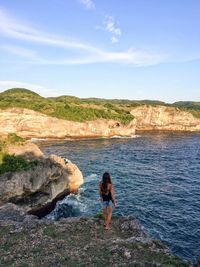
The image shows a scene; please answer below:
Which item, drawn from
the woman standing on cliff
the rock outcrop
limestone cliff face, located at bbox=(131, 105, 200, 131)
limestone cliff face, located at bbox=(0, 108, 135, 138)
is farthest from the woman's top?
limestone cliff face, located at bbox=(131, 105, 200, 131)

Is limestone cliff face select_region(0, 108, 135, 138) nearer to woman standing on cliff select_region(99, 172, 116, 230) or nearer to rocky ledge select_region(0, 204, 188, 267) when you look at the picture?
rocky ledge select_region(0, 204, 188, 267)

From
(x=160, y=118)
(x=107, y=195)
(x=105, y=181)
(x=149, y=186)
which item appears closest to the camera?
(x=105, y=181)

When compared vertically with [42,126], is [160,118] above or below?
above

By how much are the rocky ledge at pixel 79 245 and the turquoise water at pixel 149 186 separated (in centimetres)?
1304

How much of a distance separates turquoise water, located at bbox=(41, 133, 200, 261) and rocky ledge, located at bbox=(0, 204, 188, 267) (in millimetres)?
13035

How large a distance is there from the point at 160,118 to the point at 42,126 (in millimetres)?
60935

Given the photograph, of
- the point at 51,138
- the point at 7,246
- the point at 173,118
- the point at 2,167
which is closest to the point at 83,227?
the point at 7,246

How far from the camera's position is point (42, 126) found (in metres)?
112

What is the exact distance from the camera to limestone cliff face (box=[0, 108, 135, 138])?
10852 cm

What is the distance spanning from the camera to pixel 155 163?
75.6 metres

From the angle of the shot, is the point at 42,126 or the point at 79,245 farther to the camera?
the point at 42,126

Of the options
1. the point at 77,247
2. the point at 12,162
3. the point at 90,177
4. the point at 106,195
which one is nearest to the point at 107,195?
the point at 106,195

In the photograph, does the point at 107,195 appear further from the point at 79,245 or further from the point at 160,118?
the point at 160,118

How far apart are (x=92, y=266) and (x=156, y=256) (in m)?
3.65
